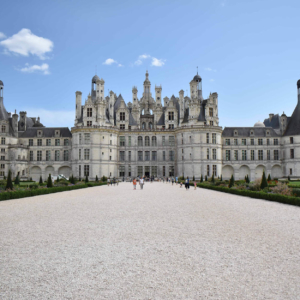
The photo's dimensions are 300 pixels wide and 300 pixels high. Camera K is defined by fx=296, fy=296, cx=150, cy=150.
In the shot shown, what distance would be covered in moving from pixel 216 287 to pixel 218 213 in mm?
10156

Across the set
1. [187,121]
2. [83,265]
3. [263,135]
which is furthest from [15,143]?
[83,265]

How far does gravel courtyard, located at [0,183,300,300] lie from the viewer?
20.5ft

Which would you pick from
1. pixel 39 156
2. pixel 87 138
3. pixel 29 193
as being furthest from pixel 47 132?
pixel 29 193

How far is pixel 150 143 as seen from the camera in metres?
65.7

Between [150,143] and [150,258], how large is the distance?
2268 inches

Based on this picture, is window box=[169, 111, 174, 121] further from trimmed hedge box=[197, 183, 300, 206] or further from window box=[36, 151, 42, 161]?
trimmed hedge box=[197, 183, 300, 206]

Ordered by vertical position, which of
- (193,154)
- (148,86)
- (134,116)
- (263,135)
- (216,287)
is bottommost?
(216,287)

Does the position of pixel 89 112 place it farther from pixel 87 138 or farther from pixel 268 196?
pixel 268 196

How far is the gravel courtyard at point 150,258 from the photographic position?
626 centimetres

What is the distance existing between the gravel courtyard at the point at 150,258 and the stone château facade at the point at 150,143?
46685 millimetres

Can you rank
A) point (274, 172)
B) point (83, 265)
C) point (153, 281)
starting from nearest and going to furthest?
point (153, 281) → point (83, 265) → point (274, 172)

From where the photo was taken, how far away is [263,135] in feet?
213

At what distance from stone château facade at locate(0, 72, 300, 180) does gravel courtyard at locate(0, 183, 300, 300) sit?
153 ft

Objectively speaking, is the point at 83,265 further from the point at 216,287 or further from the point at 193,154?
the point at 193,154
